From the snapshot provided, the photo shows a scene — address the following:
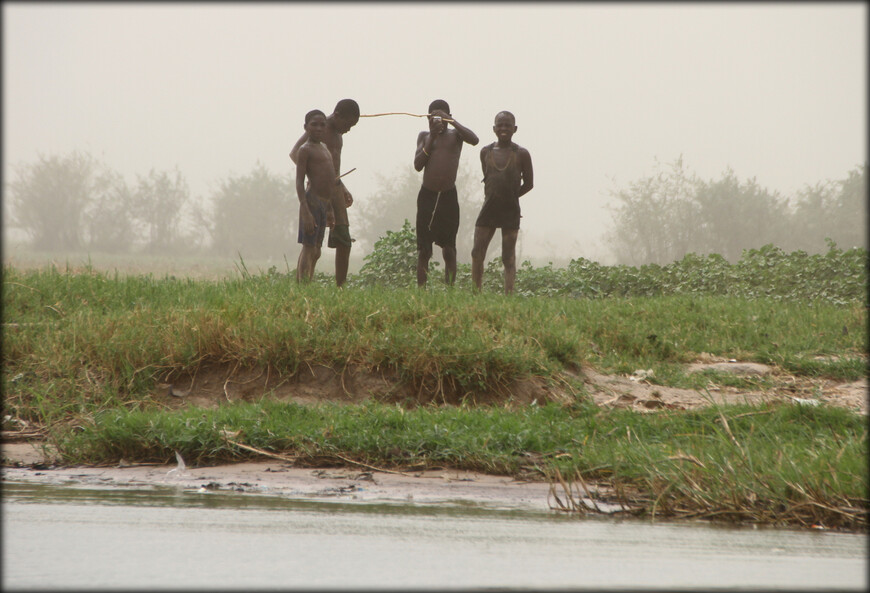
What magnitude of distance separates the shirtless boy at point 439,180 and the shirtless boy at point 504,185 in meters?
0.34

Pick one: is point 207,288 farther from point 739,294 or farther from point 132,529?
point 739,294

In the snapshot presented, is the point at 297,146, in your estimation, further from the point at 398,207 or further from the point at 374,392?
the point at 398,207

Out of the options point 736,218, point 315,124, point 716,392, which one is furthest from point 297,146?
point 736,218

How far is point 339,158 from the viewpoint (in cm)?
1091

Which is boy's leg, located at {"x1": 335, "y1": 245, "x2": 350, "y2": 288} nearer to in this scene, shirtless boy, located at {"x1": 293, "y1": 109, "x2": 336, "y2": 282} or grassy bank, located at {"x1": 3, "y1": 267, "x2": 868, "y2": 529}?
shirtless boy, located at {"x1": 293, "y1": 109, "x2": 336, "y2": 282}

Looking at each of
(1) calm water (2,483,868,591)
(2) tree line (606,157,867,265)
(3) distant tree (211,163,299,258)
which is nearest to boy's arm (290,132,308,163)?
(1) calm water (2,483,868,591)

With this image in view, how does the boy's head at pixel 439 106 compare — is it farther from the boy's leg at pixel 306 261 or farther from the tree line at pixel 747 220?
the tree line at pixel 747 220

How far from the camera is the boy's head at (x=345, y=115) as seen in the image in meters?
10.8

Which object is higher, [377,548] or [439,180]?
[439,180]

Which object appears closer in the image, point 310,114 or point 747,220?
point 310,114

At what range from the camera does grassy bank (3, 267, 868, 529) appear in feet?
13.3

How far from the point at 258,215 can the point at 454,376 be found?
185 feet


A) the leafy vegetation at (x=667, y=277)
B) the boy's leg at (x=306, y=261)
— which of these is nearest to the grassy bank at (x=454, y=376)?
the boy's leg at (x=306, y=261)

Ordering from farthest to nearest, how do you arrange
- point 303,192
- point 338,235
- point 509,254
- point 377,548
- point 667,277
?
1. point 667,277
2. point 509,254
3. point 338,235
4. point 303,192
5. point 377,548
